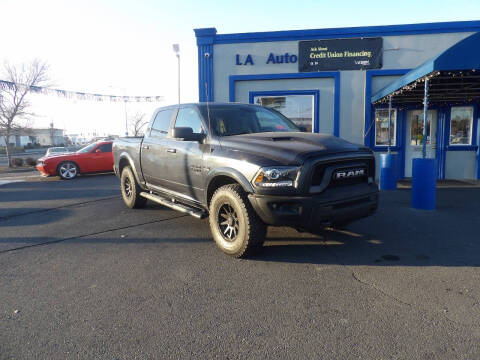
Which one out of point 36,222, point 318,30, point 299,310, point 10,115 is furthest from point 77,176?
point 10,115

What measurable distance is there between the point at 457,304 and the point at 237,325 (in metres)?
1.92

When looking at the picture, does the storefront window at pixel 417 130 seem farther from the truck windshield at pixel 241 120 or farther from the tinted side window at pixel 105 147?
the tinted side window at pixel 105 147

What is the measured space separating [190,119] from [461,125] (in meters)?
9.83

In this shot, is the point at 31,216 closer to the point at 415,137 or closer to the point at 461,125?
the point at 415,137

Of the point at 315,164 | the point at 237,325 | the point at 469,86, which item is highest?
the point at 469,86

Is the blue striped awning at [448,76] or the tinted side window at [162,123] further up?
the blue striped awning at [448,76]

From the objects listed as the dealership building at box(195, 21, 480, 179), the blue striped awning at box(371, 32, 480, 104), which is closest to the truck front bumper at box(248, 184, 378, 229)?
the blue striped awning at box(371, 32, 480, 104)

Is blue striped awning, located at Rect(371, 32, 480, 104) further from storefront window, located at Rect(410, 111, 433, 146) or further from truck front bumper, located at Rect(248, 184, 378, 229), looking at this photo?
truck front bumper, located at Rect(248, 184, 378, 229)

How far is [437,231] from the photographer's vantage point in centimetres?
511

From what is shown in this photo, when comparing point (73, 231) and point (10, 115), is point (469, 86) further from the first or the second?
point (10, 115)

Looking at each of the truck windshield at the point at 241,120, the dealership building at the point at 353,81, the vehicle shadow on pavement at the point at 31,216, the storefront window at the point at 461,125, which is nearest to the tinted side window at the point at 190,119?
the truck windshield at the point at 241,120

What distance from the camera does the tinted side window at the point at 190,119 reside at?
474cm

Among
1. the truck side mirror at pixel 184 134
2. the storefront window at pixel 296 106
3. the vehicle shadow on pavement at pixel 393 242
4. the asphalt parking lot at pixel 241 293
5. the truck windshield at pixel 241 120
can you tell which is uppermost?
the storefront window at pixel 296 106

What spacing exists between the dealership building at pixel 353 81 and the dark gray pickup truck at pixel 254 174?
245 inches
